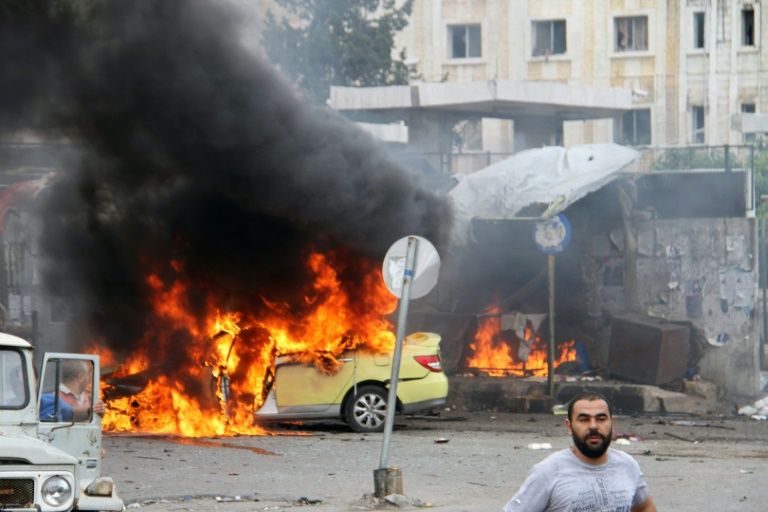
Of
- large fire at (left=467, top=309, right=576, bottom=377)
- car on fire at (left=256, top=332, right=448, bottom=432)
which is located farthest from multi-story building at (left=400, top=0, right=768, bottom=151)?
car on fire at (left=256, top=332, right=448, bottom=432)

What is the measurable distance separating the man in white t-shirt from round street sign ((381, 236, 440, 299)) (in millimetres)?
6975

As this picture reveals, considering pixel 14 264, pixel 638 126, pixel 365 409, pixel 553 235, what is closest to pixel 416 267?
pixel 365 409

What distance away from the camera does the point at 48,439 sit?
30.3 ft

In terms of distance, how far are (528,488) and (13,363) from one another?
451cm

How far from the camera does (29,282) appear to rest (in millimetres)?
28250

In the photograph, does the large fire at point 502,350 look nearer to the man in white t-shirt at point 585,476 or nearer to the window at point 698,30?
the man in white t-shirt at point 585,476

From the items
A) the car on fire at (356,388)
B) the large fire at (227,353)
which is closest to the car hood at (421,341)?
the car on fire at (356,388)

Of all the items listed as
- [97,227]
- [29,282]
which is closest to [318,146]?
[97,227]

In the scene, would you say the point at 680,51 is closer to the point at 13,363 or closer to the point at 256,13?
the point at 256,13

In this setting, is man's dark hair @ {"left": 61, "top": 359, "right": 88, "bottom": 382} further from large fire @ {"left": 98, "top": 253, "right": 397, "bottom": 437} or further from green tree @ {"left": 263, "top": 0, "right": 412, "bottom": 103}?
green tree @ {"left": 263, "top": 0, "right": 412, "bottom": 103}

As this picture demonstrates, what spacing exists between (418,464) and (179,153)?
7.41 metres

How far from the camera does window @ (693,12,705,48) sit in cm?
5322

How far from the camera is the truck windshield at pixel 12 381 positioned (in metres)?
9.08

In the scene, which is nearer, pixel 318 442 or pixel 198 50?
pixel 318 442
